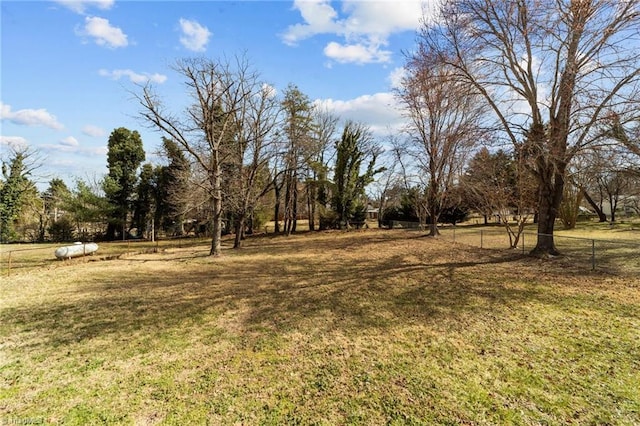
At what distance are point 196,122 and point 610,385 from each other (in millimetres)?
16186

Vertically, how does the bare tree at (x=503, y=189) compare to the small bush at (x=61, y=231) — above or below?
above

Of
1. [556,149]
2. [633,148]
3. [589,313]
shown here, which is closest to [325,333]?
[589,313]

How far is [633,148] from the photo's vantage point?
902 centimetres

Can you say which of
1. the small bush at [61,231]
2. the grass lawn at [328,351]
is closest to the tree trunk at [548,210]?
the grass lawn at [328,351]

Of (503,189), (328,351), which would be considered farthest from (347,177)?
(328,351)

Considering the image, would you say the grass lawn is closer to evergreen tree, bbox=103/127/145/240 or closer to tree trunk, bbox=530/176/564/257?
tree trunk, bbox=530/176/564/257

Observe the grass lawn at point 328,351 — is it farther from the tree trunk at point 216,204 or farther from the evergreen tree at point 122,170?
the evergreen tree at point 122,170

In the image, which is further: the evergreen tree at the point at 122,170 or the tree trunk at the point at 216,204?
the evergreen tree at the point at 122,170

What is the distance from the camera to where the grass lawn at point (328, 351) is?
320 cm

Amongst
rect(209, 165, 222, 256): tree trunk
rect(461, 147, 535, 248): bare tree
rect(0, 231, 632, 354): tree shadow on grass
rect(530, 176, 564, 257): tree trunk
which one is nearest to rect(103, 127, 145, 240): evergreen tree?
rect(209, 165, 222, 256): tree trunk

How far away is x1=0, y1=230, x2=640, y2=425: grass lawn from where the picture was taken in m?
3.20

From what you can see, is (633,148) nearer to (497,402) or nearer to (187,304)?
(497,402)

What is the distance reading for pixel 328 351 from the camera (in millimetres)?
4520

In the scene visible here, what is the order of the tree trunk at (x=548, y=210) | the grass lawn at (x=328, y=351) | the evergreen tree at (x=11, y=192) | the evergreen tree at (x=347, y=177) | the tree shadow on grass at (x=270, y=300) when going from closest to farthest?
1. the grass lawn at (x=328, y=351)
2. the tree shadow on grass at (x=270, y=300)
3. the tree trunk at (x=548, y=210)
4. the evergreen tree at (x=11, y=192)
5. the evergreen tree at (x=347, y=177)
